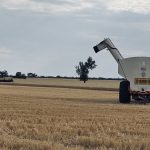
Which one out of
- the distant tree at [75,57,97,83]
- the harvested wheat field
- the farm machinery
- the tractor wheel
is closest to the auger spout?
the farm machinery

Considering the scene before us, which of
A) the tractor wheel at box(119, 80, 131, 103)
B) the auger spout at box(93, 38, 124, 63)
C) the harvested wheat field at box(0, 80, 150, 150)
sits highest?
the auger spout at box(93, 38, 124, 63)

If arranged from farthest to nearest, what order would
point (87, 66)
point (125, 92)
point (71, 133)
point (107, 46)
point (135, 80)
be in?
point (87, 66), point (107, 46), point (125, 92), point (135, 80), point (71, 133)

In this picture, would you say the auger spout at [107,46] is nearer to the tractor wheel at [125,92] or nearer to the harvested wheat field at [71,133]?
the tractor wheel at [125,92]

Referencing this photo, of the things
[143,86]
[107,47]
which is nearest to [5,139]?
[143,86]

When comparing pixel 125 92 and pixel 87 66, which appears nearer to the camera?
pixel 125 92

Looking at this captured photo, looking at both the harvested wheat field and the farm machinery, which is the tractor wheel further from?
the harvested wheat field

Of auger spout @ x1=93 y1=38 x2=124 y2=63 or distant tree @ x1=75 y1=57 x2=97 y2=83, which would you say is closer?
auger spout @ x1=93 y1=38 x2=124 y2=63

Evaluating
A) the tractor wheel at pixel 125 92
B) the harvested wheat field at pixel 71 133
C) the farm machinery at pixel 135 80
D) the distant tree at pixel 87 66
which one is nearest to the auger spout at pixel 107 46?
the farm machinery at pixel 135 80

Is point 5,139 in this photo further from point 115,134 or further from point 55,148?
point 115,134

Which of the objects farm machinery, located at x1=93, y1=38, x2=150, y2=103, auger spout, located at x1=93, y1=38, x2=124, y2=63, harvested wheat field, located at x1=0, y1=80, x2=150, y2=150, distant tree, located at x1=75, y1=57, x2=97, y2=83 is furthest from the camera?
distant tree, located at x1=75, y1=57, x2=97, y2=83

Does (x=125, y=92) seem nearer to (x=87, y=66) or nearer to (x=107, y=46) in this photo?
(x=107, y=46)

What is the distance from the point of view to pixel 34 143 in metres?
12.0

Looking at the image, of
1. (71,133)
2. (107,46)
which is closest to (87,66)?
(107,46)

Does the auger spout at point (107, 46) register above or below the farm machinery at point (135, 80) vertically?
above
